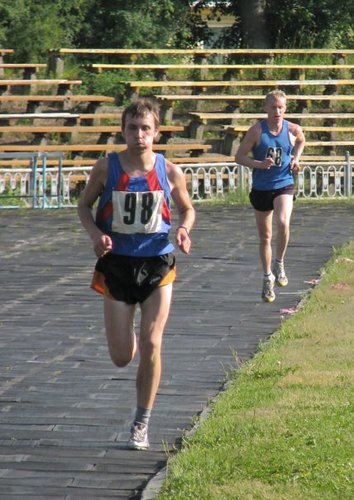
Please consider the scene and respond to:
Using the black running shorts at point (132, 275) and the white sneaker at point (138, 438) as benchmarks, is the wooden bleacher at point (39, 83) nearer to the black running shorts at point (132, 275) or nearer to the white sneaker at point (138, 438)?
the black running shorts at point (132, 275)

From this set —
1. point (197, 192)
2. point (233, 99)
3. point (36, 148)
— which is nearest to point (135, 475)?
point (197, 192)

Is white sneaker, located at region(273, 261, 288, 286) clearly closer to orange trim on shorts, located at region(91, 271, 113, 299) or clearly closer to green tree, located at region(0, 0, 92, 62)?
orange trim on shorts, located at region(91, 271, 113, 299)

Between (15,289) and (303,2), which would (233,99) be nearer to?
(303,2)

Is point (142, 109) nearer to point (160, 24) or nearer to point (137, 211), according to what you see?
point (137, 211)

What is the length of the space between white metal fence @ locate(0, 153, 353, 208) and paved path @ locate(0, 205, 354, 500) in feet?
17.0

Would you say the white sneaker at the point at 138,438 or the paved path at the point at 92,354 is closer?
the paved path at the point at 92,354

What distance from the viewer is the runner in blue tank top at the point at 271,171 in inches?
512

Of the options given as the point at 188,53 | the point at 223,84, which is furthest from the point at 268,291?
the point at 188,53

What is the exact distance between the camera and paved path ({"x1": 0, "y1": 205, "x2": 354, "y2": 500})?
270 inches

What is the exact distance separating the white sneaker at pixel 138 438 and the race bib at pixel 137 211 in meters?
0.99

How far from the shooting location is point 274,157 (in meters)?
13.0

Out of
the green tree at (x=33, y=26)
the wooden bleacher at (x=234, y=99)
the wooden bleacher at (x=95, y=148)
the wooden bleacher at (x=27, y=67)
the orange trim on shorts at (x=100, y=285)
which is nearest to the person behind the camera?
the orange trim on shorts at (x=100, y=285)

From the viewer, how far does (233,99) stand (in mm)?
32625

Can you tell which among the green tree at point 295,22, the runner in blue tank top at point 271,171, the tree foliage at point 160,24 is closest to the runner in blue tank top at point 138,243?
the runner in blue tank top at point 271,171
